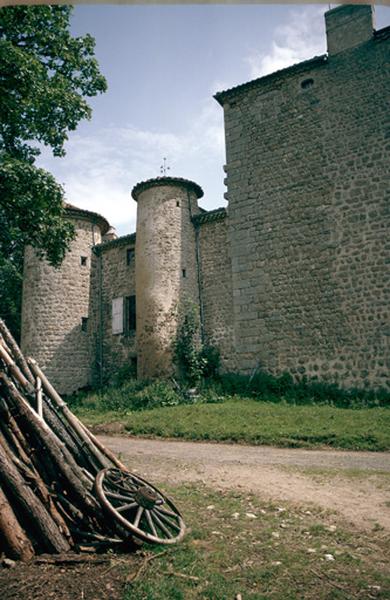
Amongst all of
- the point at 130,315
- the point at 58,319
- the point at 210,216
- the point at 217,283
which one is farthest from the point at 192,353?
the point at 58,319

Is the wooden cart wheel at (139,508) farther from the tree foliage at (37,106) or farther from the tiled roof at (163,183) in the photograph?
the tiled roof at (163,183)

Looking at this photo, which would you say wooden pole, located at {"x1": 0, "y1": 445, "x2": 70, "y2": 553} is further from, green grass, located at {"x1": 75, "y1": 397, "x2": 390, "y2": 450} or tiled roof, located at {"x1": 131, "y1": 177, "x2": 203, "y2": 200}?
tiled roof, located at {"x1": 131, "y1": 177, "x2": 203, "y2": 200}

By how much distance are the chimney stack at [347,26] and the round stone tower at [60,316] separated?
13.4 metres

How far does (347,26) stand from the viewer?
42.5 feet

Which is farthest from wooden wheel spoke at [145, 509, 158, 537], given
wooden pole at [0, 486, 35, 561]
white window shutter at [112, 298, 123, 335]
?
white window shutter at [112, 298, 123, 335]

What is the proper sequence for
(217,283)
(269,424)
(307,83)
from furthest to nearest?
(217,283), (307,83), (269,424)

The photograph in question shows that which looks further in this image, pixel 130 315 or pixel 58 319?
pixel 130 315

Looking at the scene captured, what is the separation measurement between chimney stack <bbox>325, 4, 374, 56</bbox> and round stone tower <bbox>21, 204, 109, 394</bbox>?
44.0 feet

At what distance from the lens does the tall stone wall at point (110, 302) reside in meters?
20.4

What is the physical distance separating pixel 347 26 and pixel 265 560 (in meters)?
14.7

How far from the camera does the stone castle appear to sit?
1198cm

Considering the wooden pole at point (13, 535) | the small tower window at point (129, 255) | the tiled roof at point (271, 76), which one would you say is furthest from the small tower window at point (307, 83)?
the wooden pole at point (13, 535)

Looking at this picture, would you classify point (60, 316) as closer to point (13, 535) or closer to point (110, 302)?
point (110, 302)

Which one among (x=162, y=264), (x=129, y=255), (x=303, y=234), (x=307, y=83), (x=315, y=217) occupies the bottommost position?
(x=303, y=234)
